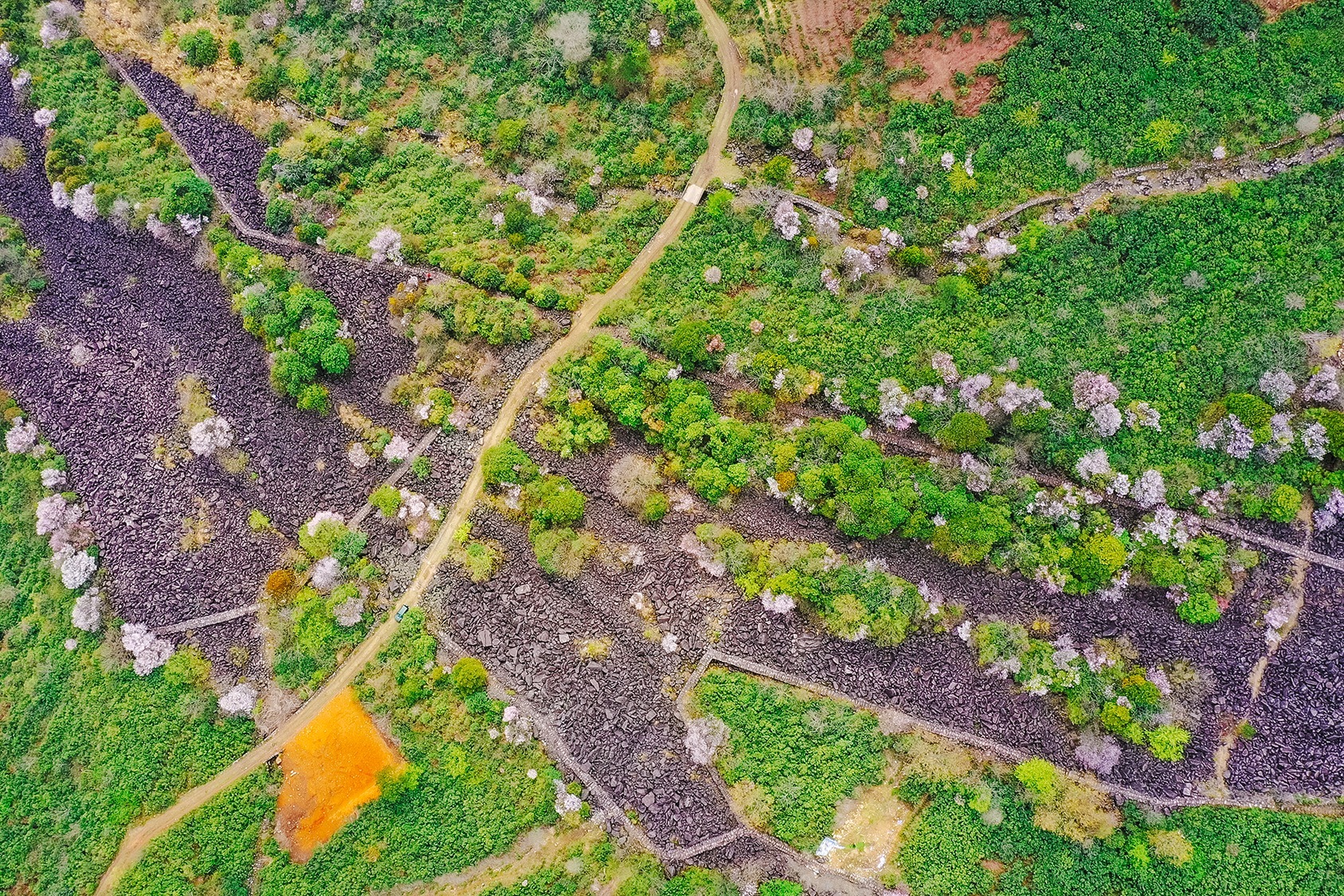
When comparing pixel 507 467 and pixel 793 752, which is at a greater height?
pixel 507 467

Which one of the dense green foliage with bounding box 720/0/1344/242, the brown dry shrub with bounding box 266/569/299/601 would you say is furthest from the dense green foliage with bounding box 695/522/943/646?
the brown dry shrub with bounding box 266/569/299/601

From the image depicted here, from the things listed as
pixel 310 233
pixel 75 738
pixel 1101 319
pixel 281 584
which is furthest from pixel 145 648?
pixel 1101 319

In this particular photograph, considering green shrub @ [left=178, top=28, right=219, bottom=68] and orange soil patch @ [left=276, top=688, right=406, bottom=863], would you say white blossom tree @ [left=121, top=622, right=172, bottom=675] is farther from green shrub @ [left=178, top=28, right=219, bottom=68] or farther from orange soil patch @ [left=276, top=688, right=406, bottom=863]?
green shrub @ [left=178, top=28, right=219, bottom=68]

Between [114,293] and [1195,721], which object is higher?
[114,293]

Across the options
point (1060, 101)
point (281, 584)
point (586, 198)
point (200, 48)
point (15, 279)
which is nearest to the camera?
point (281, 584)

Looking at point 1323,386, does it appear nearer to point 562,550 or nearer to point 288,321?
point 562,550

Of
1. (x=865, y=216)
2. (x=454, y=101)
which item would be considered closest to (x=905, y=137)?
(x=865, y=216)

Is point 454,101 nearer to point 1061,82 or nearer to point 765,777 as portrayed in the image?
point 1061,82
